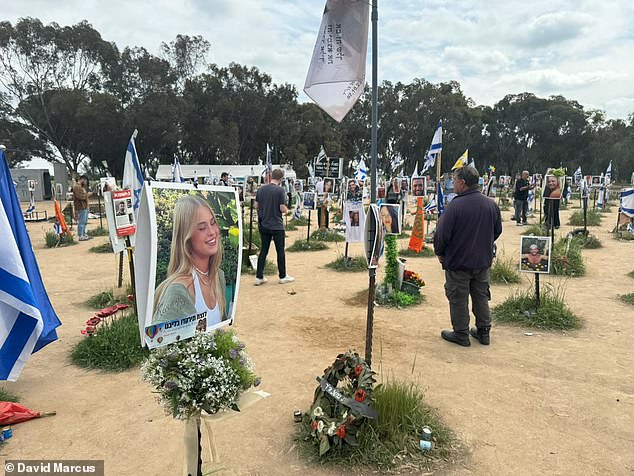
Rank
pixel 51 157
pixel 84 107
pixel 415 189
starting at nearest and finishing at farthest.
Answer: pixel 415 189 < pixel 84 107 < pixel 51 157

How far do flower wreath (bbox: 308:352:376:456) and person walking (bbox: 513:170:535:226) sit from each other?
1298 centimetres

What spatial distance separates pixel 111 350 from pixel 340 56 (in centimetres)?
358

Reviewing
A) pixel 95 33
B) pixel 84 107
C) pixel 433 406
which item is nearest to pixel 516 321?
pixel 433 406

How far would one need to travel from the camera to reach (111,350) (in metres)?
4.38

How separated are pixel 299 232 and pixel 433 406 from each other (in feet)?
37.2

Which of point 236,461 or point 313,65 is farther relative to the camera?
point 313,65

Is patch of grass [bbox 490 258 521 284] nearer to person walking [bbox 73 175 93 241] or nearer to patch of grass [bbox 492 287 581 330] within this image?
patch of grass [bbox 492 287 581 330]

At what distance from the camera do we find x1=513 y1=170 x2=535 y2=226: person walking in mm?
14359

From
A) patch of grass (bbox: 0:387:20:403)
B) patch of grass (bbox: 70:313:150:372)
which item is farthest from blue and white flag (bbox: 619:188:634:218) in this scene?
patch of grass (bbox: 0:387:20:403)

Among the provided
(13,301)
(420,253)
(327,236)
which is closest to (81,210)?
(327,236)

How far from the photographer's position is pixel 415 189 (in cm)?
1157

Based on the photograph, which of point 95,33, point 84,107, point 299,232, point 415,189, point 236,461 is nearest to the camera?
point 236,461

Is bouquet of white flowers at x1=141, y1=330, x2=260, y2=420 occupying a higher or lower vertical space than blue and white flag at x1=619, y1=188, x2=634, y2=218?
lower

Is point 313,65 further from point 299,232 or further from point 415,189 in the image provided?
point 299,232
